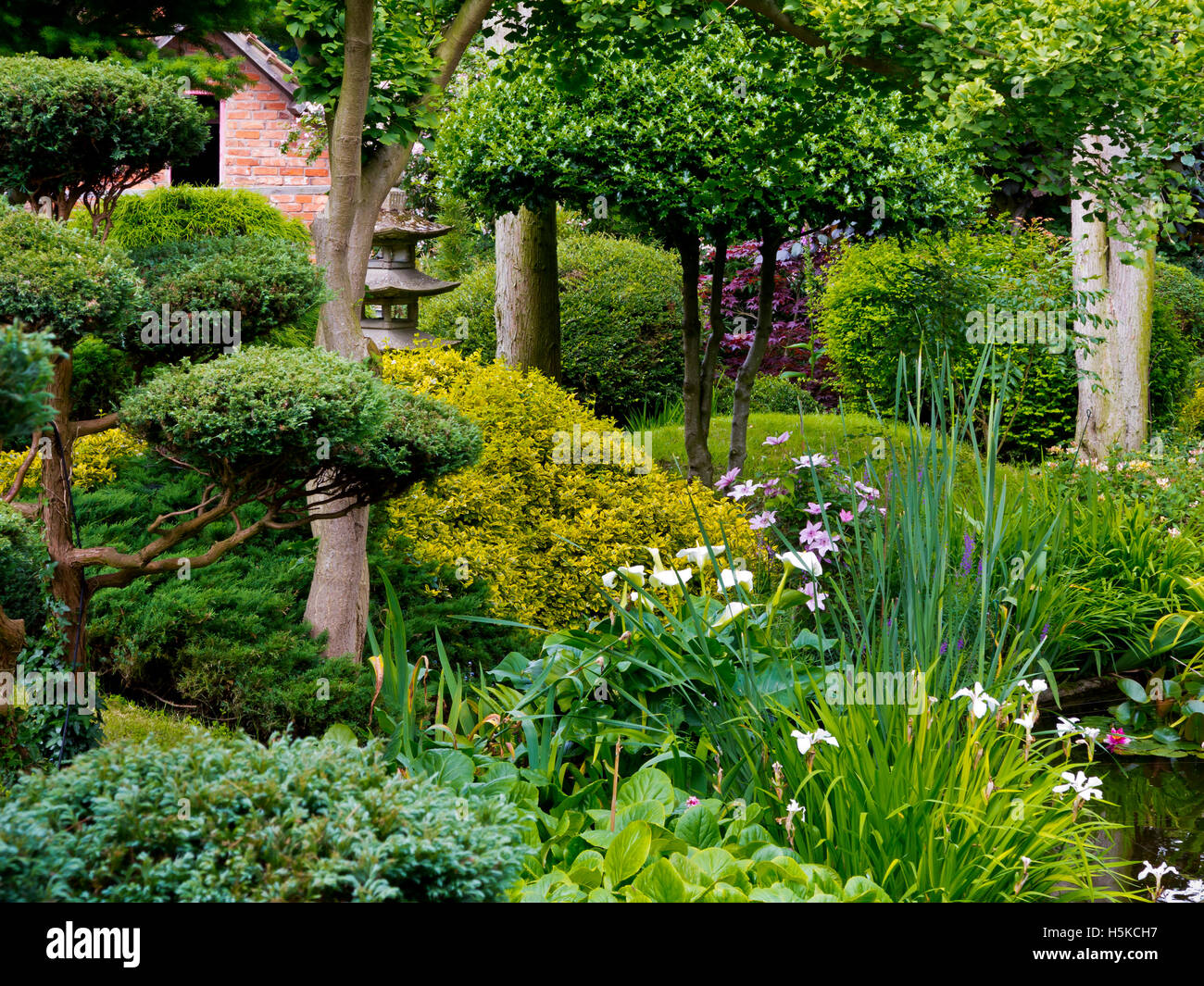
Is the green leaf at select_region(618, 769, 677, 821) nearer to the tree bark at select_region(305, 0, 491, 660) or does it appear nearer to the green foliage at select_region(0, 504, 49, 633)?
the green foliage at select_region(0, 504, 49, 633)

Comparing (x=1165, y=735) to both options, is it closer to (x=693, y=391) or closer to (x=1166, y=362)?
(x=693, y=391)

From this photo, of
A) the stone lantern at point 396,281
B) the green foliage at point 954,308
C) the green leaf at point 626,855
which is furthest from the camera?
the stone lantern at point 396,281

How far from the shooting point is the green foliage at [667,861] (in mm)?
2443

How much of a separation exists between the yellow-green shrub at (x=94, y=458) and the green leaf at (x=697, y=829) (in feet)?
12.8

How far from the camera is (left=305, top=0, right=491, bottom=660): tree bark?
448 cm

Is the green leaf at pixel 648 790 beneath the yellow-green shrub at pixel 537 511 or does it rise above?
beneath

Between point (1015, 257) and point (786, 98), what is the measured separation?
431 cm

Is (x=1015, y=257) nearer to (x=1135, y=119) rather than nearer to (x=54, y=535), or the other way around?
(x=1135, y=119)

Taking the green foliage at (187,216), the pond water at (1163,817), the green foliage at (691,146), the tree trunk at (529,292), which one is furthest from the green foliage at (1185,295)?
the green foliage at (187,216)

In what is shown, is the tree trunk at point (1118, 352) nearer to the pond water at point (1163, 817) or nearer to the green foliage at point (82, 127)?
the pond water at point (1163, 817)

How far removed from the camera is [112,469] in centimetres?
573

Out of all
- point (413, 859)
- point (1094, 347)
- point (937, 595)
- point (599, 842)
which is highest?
point (1094, 347)

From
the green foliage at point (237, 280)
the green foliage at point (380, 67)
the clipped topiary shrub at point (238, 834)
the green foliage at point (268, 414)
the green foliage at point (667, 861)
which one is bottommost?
the green foliage at point (667, 861)

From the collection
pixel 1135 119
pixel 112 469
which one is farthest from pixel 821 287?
pixel 112 469
